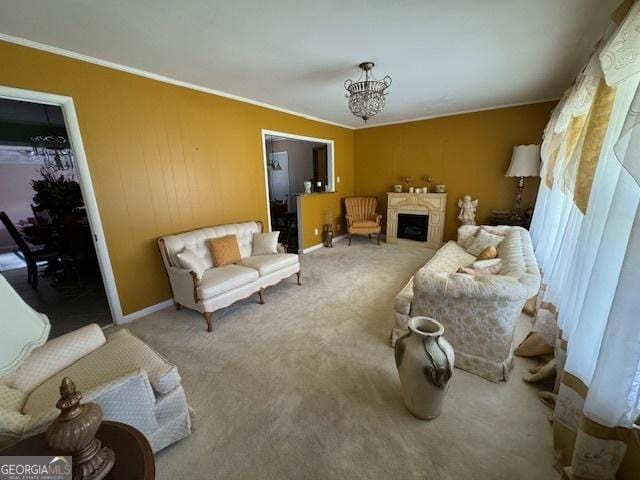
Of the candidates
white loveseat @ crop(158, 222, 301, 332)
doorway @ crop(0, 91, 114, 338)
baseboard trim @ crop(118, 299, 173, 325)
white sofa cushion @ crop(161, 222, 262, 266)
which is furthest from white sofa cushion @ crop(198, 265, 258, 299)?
doorway @ crop(0, 91, 114, 338)

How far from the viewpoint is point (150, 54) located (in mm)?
2295

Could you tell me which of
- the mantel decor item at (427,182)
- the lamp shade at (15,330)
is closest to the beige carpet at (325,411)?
the lamp shade at (15,330)

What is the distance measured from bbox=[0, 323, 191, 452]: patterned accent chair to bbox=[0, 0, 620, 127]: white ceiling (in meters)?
2.21

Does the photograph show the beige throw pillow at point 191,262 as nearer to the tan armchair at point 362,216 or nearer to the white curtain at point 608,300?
the white curtain at point 608,300

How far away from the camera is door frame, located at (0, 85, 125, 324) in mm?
2074

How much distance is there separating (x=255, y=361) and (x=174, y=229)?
199 cm

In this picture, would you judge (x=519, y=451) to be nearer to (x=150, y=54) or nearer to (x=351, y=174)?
(x=150, y=54)

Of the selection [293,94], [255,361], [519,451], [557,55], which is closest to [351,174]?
[293,94]

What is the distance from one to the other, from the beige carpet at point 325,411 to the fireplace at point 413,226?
288 cm

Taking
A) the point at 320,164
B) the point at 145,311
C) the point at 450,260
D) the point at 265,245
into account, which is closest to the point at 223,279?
the point at 265,245

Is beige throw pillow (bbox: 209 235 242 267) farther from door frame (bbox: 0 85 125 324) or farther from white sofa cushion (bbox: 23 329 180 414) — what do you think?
white sofa cushion (bbox: 23 329 180 414)

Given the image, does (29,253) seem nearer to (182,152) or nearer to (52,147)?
(52,147)

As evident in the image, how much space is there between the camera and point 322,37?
2.02 meters

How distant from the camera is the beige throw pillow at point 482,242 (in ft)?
10.9
